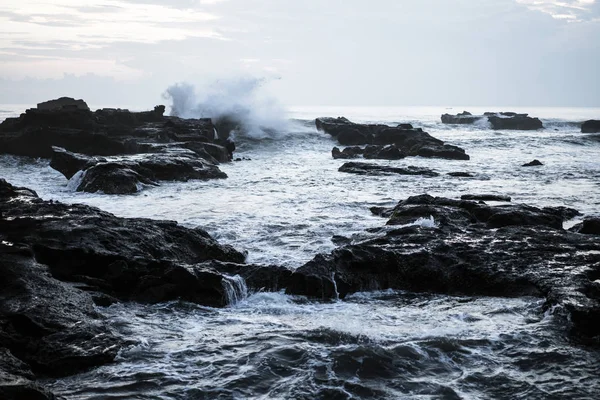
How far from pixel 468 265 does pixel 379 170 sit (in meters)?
14.2

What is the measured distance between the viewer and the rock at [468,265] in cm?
700

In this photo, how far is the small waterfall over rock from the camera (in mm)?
6969

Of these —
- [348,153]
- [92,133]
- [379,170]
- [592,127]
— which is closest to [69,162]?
[92,133]

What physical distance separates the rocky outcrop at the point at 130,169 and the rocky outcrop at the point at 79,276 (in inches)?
230

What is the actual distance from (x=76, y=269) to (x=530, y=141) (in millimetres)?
39270

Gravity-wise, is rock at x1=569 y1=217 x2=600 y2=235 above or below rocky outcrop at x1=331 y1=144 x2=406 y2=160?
below

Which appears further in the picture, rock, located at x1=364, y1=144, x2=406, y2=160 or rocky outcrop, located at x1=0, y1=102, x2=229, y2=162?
rock, located at x1=364, y1=144, x2=406, y2=160

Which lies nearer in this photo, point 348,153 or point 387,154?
point 387,154

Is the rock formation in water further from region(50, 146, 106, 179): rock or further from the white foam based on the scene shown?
the white foam

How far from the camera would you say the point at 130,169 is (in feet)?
55.7

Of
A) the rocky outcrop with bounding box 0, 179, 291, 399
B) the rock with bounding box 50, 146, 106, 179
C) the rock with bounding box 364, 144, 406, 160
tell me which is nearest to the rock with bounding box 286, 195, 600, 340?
the rocky outcrop with bounding box 0, 179, 291, 399

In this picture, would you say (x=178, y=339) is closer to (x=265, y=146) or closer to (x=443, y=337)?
(x=443, y=337)

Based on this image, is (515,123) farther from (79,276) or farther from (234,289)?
(79,276)

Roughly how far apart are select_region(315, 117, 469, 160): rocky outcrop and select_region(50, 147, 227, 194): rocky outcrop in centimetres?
1329
